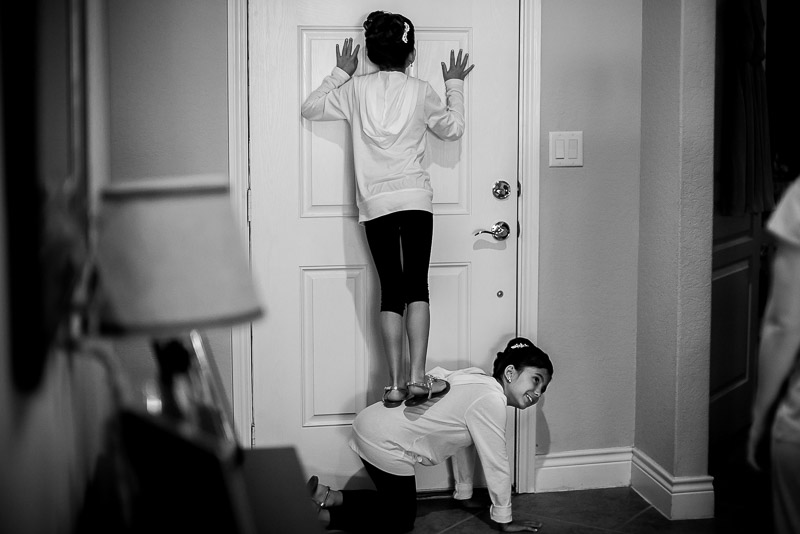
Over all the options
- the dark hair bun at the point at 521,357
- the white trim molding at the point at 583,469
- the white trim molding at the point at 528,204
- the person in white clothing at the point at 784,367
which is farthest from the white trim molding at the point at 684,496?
the person in white clothing at the point at 784,367

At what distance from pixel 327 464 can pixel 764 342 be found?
1.84 m

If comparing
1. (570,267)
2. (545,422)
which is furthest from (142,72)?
(545,422)

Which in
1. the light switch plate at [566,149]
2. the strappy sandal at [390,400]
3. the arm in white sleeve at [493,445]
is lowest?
the arm in white sleeve at [493,445]

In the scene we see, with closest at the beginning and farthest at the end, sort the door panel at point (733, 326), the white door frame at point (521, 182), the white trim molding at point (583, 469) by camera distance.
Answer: the white door frame at point (521, 182) → the white trim molding at point (583, 469) → the door panel at point (733, 326)

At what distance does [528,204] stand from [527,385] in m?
0.67

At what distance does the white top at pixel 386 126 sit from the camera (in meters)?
2.84

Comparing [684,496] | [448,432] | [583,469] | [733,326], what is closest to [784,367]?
[448,432]

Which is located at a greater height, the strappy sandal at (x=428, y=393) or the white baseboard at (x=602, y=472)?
the strappy sandal at (x=428, y=393)

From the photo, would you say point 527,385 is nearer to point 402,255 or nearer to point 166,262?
point 402,255

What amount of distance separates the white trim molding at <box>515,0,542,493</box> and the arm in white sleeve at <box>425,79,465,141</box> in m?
0.26

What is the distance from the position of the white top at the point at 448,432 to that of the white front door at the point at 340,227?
0.84 ft

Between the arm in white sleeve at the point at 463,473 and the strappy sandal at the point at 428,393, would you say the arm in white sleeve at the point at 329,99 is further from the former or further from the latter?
the arm in white sleeve at the point at 463,473

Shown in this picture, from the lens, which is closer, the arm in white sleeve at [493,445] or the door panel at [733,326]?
the arm in white sleeve at [493,445]

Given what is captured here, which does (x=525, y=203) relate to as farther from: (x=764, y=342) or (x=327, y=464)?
(x=764, y=342)
